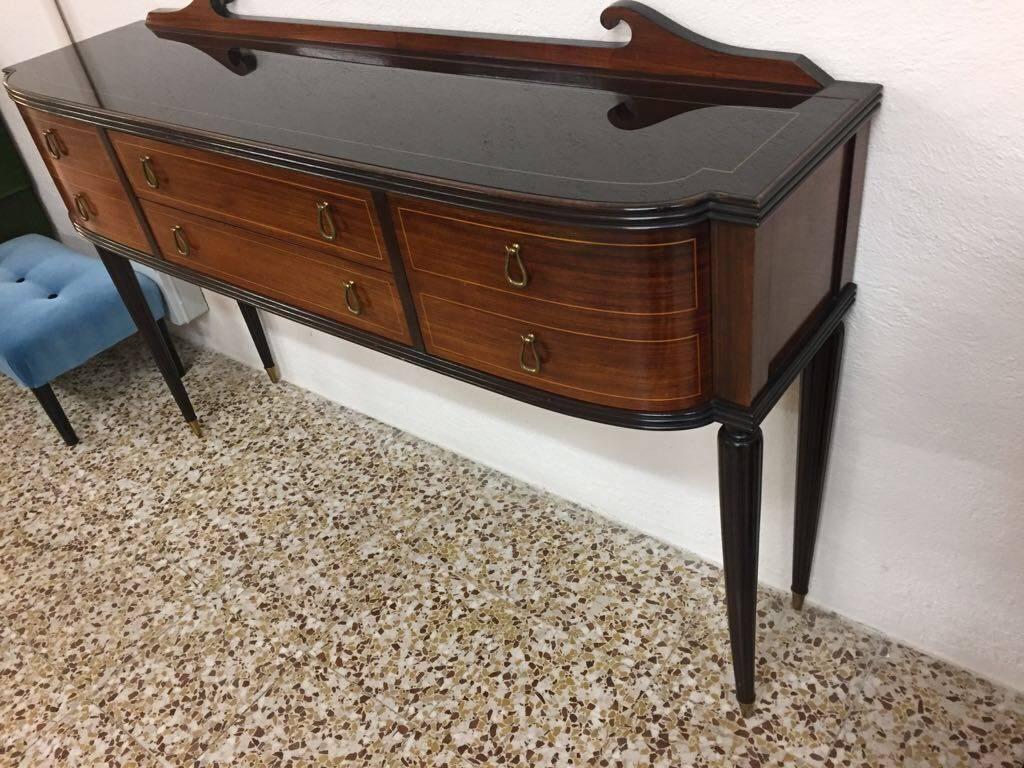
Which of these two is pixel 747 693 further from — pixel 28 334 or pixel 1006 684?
pixel 28 334

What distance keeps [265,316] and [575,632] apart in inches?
47.6

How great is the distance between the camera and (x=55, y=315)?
207cm

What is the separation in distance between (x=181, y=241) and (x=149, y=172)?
13 centimetres

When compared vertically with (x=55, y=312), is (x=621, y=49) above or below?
above

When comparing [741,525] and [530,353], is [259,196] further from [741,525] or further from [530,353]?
[741,525]

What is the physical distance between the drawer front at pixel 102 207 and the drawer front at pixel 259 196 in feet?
0.32

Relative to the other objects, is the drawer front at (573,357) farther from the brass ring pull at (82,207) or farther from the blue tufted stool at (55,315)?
the blue tufted stool at (55,315)

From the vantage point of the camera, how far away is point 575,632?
1.55m

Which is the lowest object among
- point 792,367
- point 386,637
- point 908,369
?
point 386,637

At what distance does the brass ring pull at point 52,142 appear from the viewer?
155cm

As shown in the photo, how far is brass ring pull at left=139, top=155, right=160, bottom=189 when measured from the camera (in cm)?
137

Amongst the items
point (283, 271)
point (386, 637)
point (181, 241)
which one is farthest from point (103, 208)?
point (386, 637)

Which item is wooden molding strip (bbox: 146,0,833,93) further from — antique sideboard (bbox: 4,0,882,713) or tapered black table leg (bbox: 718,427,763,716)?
tapered black table leg (bbox: 718,427,763,716)

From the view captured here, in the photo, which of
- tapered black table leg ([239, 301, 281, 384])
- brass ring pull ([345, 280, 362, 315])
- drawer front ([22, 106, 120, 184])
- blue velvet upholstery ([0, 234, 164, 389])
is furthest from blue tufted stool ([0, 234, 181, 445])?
brass ring pull ([345, 280, 362, 315])
